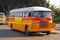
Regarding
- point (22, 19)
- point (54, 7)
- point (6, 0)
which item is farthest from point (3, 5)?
point (22, 19)

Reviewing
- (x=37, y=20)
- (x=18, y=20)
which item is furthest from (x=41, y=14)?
(x=18, y=20)

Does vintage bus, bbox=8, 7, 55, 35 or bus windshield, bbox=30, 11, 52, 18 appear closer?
vintage bus, bbox=8, 7, 55, 35

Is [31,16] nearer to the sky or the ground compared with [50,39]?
nearer to the sky

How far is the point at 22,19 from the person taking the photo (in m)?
22.7

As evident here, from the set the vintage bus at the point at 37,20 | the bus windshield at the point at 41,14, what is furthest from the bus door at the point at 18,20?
the bus windshield at the point at 41,14

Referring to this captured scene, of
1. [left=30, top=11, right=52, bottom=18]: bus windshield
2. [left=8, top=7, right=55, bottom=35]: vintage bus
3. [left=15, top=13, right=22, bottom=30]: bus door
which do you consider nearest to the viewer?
[left=8, top=7, right=55, bottom=35]: vintage bus

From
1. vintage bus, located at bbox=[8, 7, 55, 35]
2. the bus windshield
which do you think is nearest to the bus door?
vintage bus, located at bbox=[8, 7, 55, 35]

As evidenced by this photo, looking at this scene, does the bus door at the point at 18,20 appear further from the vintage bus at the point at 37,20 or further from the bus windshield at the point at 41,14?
the bus windshield at the point at 41,14

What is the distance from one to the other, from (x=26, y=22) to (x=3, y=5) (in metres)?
34.7

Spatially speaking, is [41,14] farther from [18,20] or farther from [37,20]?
[18,20]

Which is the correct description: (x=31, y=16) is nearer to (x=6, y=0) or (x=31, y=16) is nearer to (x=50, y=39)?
(x=50, y=39)

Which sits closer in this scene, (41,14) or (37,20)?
(37,20)

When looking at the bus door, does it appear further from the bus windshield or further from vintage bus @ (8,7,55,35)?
the bus windshield

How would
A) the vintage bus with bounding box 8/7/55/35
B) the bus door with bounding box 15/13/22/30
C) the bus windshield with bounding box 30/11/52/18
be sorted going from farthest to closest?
1. the bus door with bounding box 15/13/22/30
2. the bus windshield with bounding box 30/11/52/18
3. the vintage bus with bounding box 8/7/55/35
